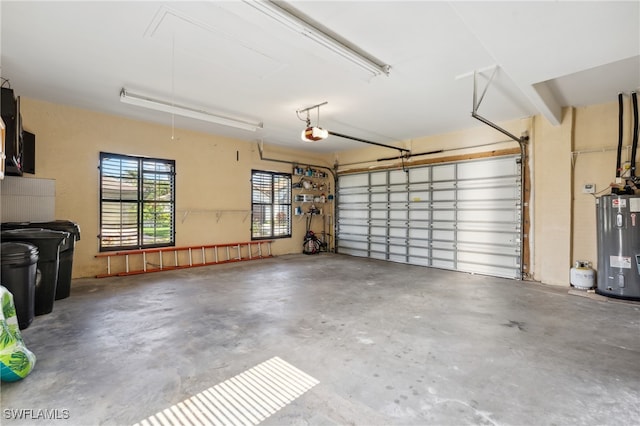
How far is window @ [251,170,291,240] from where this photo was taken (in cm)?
811

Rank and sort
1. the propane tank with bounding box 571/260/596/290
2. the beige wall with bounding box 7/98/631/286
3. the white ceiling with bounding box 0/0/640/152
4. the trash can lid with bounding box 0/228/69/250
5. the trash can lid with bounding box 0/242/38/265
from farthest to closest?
the beige wall with bounding box 7/98/631/286, the propane tank with bounding box 571/260/596/290, the trash can lid with bounding box 0/228/69/250, the trash can lid with bounding box 0/242/38/265, the white ceiling with bounding box 0/0/640/152

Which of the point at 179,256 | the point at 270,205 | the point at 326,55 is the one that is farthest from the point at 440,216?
the point at 179,256

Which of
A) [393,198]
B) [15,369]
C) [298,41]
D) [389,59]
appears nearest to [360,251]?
[393,198]

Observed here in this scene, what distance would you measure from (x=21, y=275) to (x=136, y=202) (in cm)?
321

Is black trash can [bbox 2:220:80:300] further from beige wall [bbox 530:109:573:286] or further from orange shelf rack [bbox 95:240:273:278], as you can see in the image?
beige wall [bbox 530:109:573:286]

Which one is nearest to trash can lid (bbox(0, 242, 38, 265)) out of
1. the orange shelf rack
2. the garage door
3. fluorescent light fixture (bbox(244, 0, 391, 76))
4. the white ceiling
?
the white ceiling

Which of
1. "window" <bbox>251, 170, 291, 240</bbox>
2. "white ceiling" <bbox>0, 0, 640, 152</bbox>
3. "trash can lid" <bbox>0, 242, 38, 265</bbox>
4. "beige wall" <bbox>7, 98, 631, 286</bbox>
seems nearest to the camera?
"white ceiling" <bbox>0, 0, 640, 152</bbox>

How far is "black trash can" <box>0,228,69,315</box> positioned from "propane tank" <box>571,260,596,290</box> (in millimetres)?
7682

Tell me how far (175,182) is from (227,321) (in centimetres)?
422

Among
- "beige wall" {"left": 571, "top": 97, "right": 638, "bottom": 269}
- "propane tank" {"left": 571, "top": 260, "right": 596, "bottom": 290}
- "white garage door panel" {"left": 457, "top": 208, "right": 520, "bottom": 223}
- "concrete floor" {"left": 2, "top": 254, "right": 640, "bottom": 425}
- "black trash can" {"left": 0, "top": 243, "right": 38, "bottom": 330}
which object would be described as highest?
"beige wall" {"left": 571, "top": 97, "right": 638, "bottom": 269}

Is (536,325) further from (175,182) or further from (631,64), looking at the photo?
(175,182)

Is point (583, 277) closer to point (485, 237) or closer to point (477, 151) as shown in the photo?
point (485, 237)

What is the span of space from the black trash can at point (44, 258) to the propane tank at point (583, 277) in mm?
7682

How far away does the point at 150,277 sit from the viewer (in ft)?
18.6
